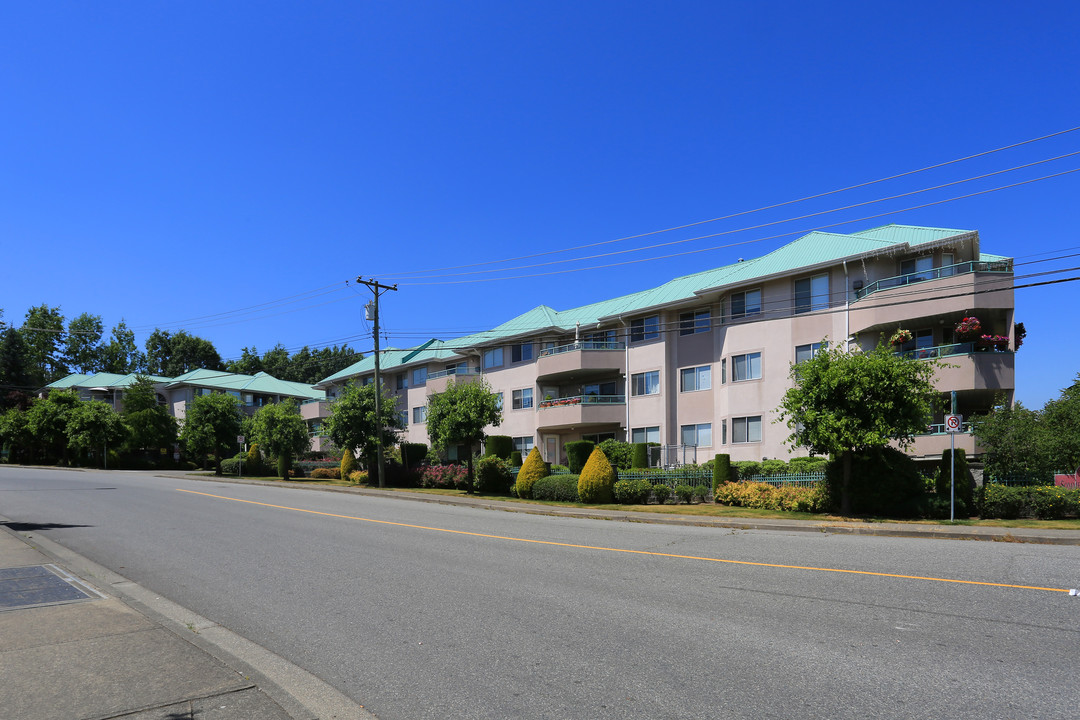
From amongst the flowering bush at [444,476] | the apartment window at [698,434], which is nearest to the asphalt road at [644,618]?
the apartment window at [698,434]

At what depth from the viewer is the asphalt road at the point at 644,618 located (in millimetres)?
5094

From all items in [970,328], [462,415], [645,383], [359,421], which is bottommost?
[359,421]

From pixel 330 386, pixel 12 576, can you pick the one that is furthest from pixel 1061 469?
pixel 330 386

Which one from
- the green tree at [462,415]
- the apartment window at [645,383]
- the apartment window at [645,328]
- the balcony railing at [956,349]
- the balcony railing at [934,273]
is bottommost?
the green tree at [462,415]

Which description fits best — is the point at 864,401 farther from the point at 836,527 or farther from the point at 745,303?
the point at 745,303

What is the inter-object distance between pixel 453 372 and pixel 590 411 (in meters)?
14.5

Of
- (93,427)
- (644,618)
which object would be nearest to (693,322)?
(644,618)

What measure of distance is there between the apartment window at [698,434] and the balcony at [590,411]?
3770mm

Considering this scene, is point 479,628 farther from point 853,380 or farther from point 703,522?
point 853,380

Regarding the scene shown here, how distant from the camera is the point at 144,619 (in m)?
7.16

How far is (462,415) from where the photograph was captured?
30.8 m

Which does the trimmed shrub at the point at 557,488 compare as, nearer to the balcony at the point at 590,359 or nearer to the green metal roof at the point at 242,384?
the balcony at the point at 590,359

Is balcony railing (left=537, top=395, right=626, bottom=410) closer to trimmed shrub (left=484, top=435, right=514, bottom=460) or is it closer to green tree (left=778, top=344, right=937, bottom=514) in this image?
trimmed shrub (left=484, top=435, right=514, bottom=460)

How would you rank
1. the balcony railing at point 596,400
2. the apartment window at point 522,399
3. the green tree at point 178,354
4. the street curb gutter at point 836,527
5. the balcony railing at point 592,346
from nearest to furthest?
1. the street curb gutter at point 836,527
2. the balcony railing at point 596,400
3. the balcony railing at point 592,346
4. the apartment window at point 522,399
5. the green tree at point 178,354
